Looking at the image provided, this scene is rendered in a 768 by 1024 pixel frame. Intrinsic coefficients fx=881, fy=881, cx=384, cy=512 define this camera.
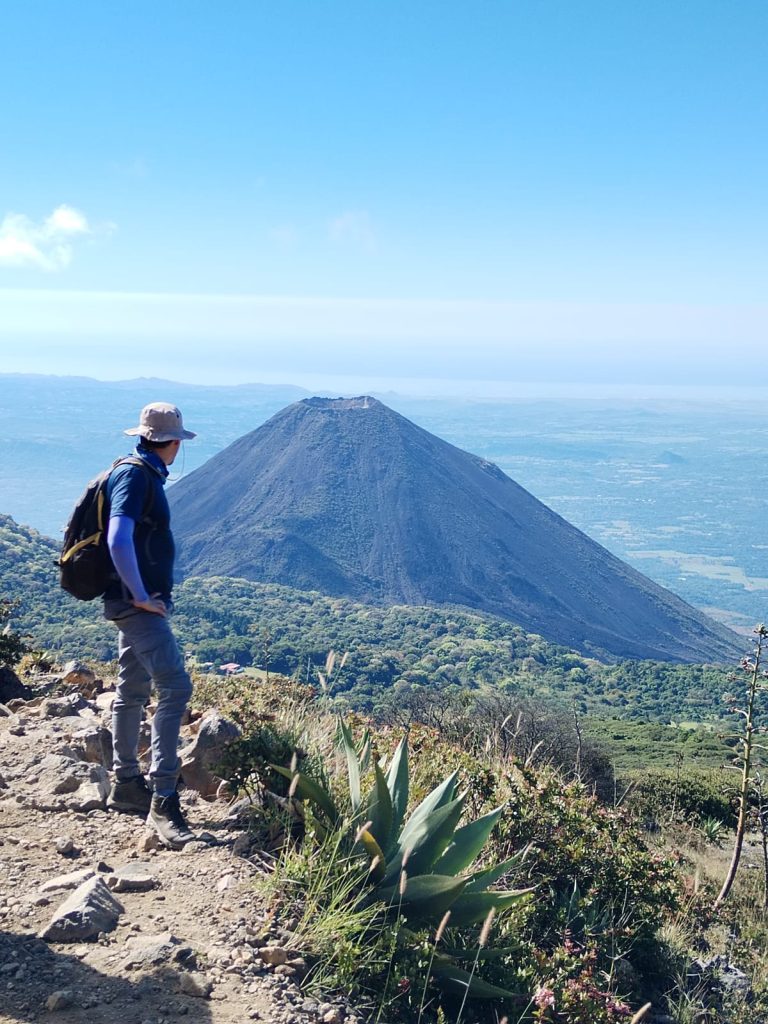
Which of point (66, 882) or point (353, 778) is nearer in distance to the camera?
point (66, 882)

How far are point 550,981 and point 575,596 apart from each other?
94.9 meters

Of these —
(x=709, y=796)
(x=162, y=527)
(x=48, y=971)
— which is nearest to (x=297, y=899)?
(x=48, y=971)

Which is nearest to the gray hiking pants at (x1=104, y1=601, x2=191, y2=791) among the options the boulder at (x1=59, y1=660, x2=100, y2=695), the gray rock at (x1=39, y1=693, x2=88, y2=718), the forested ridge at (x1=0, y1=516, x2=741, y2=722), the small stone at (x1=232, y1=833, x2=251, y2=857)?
the small stone at (x1=232, y1=833, x2=251, y2=857)

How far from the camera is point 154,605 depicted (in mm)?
3484

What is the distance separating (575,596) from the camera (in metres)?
95.4

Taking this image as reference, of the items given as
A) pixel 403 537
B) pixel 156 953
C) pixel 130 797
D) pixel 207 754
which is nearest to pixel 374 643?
pixel 403 537

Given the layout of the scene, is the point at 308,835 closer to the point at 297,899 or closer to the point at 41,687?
the point at 297,899

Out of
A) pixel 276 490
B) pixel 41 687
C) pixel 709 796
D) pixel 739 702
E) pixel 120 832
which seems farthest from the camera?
pixel 276 490

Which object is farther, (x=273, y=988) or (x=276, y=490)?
(x=276, y=490)

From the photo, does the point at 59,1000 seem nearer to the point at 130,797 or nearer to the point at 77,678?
the point at 130,797

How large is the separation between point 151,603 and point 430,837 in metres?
1.38

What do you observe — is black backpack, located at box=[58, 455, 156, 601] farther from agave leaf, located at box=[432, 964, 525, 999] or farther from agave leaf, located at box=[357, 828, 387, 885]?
agave leaf, located at box=[432, 964, 525, 999]

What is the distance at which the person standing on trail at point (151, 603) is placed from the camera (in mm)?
3406

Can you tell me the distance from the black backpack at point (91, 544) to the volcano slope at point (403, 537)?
3071 inches
